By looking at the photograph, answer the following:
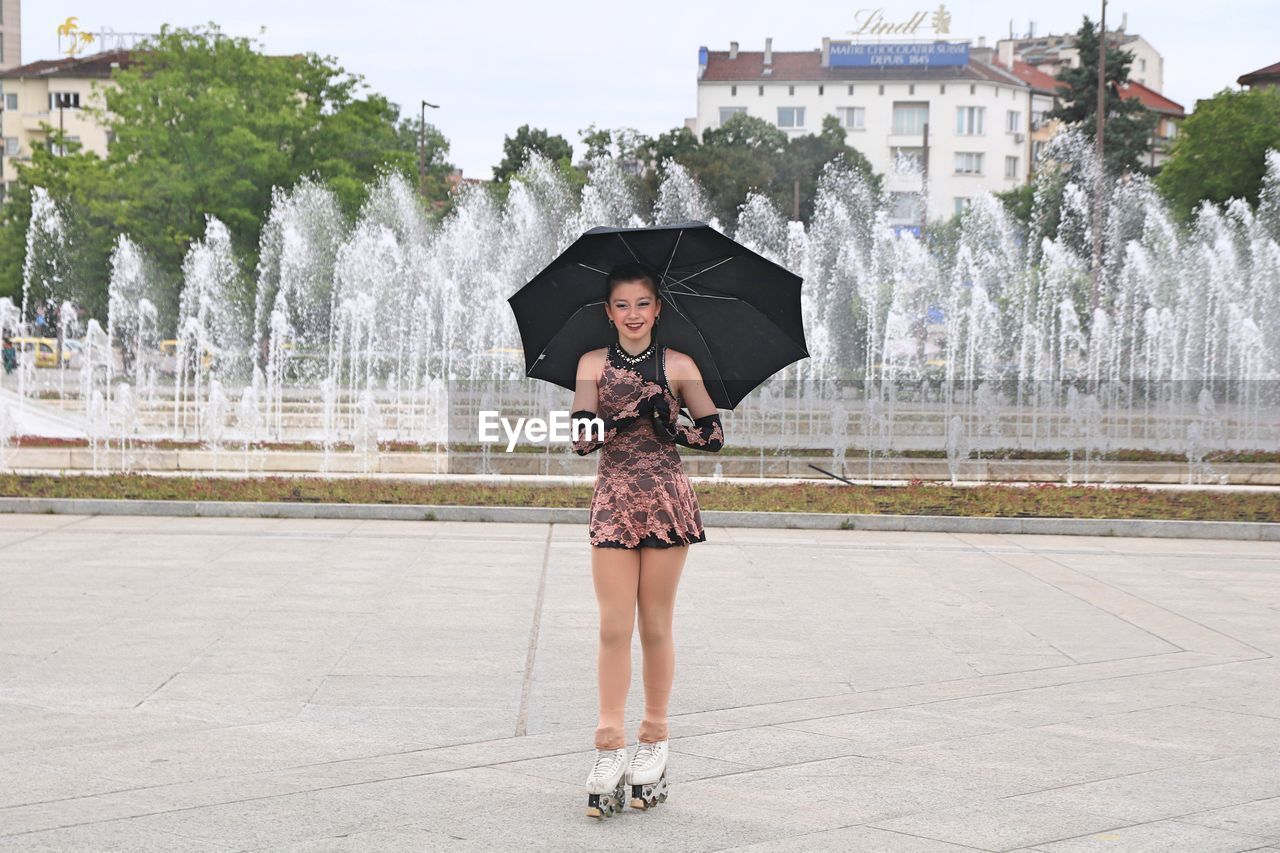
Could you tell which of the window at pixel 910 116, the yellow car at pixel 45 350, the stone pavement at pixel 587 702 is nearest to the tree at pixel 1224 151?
the yellow car at pixel 45 350

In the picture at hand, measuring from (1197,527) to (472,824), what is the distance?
10.5 metres

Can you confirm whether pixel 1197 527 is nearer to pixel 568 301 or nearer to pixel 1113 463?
pixel 1113 463

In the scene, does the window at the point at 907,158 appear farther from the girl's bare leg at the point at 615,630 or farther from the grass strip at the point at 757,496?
the girl's bare leg at the point at 615,630

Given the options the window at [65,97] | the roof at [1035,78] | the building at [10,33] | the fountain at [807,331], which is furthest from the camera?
the building at [10,33]

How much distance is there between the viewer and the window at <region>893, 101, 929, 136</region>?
9594 cm

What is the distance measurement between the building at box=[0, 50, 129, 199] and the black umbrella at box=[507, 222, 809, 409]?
3829 inches

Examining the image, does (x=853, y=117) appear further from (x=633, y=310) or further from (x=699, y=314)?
(x=633, y=310)

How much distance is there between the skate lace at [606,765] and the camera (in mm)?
4887

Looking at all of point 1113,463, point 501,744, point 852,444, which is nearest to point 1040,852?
point 501,744

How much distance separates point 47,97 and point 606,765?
344 ft

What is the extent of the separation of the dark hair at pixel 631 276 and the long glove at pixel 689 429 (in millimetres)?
407

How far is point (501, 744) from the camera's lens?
5.87 m

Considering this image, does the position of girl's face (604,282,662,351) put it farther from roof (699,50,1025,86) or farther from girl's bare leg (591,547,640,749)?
roof (699,50,1025,86)

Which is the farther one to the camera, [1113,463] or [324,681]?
[1113,463]
